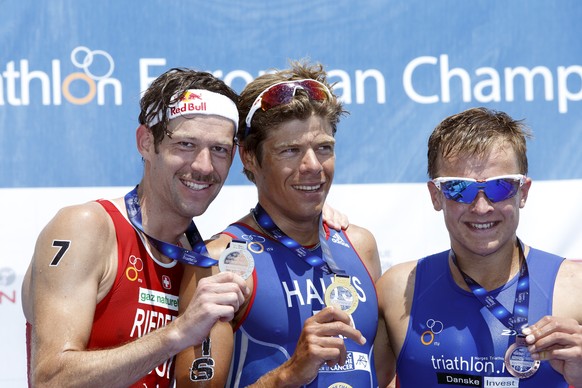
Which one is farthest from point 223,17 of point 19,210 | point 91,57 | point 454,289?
point 454,289

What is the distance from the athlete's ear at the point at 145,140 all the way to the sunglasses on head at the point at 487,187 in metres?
1.02

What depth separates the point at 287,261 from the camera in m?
3.01

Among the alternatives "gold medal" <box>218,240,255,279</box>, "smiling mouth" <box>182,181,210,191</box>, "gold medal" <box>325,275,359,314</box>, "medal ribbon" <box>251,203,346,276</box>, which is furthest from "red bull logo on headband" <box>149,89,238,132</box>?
"gold medal" <box>325,275,359,314</box>

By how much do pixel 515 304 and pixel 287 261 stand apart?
2.57 feet

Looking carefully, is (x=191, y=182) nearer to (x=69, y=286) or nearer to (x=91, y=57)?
(x=69, y=286)

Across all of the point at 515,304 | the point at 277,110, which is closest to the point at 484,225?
the point at 515,304

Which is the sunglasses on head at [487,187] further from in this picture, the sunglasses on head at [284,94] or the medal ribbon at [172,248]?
the medal ribbon at [172,248]

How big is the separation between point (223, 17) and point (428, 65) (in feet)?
3.17

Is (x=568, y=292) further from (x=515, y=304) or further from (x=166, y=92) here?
(x=166, y=92)

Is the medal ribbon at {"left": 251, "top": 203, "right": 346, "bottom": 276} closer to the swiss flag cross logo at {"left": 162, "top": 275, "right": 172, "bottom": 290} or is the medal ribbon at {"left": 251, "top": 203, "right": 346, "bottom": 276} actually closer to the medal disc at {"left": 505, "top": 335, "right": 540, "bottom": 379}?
the swiss flag cross logo at {"left": 162, "top": 275, "right": 172, "bottom": 290}

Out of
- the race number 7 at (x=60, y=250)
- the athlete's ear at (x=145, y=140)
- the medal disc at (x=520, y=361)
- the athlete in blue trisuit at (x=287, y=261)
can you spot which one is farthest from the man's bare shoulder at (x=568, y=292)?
the race number 7 at (x=60, y=250)

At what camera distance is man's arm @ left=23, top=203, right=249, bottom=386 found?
2469mm

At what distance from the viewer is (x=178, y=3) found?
3.88 meters

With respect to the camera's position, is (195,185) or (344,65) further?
(344,65)
